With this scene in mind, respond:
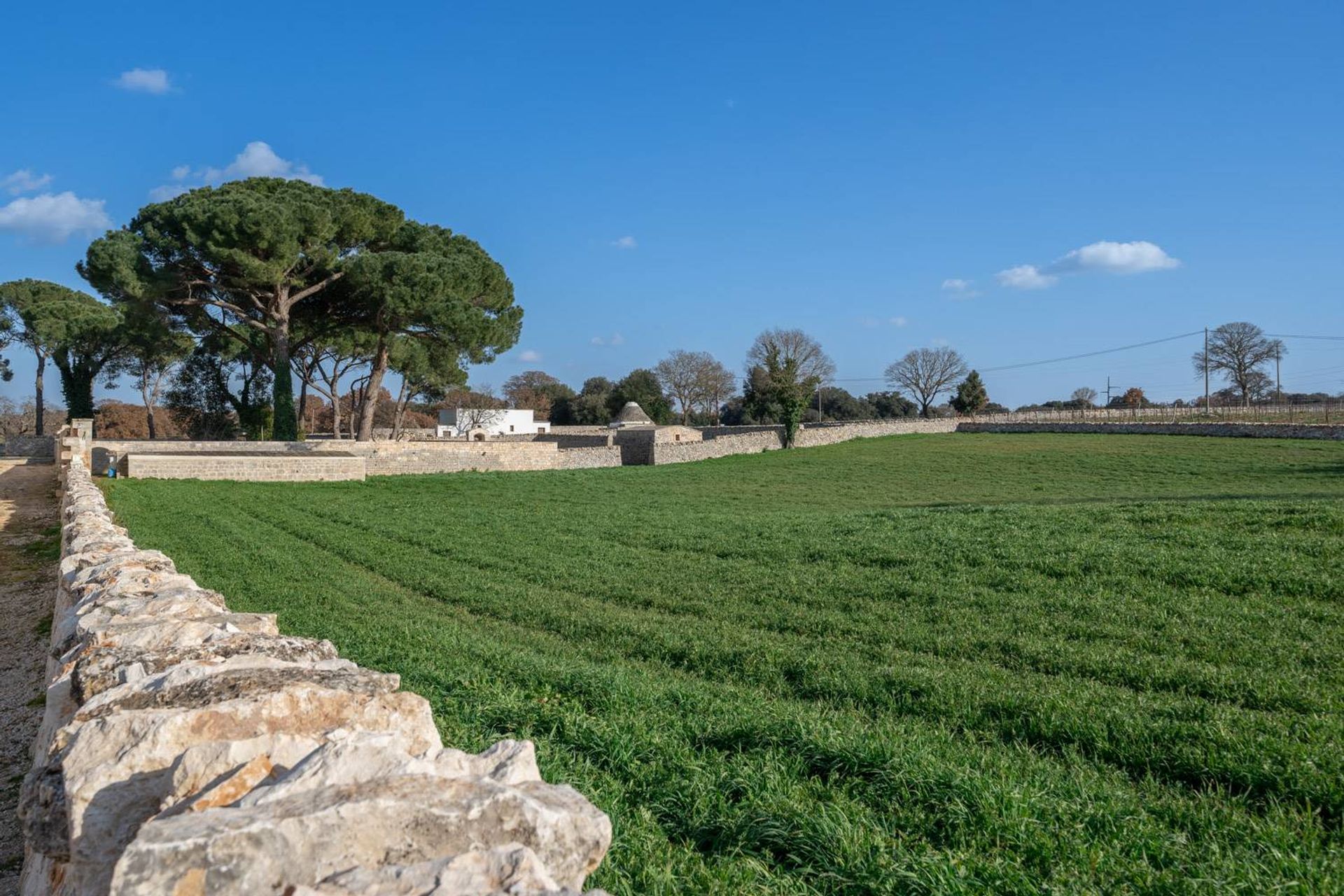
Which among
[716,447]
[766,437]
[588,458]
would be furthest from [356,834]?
[766,437]

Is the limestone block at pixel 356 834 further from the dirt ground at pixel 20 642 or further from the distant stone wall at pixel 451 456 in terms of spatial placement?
the distant stone wall at pixel 451 456

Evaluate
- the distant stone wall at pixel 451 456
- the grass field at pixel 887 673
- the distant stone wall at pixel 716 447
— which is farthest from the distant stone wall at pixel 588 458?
the grass field at pixel 887 673

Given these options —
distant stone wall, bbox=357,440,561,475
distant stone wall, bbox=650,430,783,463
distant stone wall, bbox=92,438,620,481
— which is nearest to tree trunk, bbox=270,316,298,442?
distant stone wall, bbox=92,438,620,481

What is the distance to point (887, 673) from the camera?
17.0 feet

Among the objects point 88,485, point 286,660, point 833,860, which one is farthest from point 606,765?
point 88,485

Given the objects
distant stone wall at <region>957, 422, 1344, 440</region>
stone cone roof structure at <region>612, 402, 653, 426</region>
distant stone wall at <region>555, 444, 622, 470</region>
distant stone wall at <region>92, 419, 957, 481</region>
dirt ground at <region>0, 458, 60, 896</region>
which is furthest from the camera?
stone cone roof structure at <region>612, 402, 653, 426</region>

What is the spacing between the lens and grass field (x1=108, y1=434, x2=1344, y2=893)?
2.80m

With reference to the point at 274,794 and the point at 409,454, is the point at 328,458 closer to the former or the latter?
the point at 409,454

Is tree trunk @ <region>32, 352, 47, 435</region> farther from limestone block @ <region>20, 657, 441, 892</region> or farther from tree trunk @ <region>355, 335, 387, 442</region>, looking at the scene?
limestone block @ <region>20, 657, 441, 892</region>

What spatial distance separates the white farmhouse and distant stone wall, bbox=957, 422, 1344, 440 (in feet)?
109

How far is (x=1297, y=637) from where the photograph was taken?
5680mm

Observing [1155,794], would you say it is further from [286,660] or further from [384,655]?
[384,655]

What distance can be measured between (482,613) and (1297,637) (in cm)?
680

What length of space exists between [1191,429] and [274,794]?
5063 centimetres
